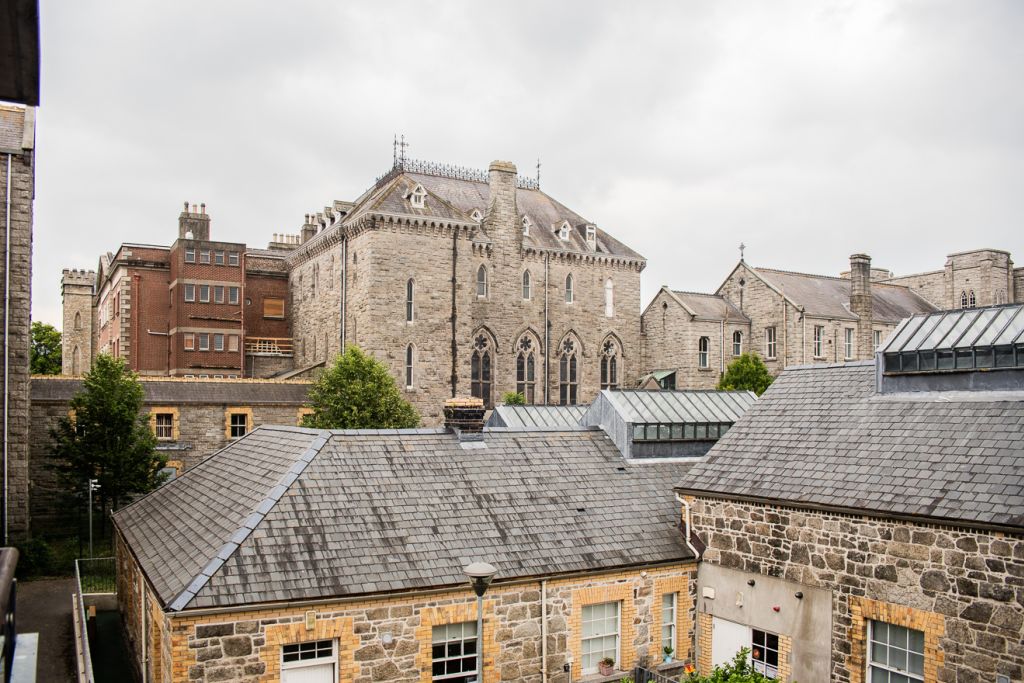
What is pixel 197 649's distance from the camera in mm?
11500

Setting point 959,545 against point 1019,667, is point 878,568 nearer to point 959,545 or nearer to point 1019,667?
point 959,545

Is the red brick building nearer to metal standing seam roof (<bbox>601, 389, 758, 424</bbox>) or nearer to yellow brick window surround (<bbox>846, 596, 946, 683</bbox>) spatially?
metal standing seam roof (<bbox>601, 389, 758, 424</bbox>)

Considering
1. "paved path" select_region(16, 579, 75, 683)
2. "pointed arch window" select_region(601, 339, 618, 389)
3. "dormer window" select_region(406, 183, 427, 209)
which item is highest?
"dormer window" select_region(406, 183, 427, 209)

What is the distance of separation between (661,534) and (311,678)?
7186mm

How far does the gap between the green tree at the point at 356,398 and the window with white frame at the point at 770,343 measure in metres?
26.3

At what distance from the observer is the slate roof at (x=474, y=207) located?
42594mm

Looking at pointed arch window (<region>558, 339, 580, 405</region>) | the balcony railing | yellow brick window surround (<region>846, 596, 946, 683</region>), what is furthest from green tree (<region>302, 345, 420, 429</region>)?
yellow brick window surround (<region>846, 596, 946, 683</region>)

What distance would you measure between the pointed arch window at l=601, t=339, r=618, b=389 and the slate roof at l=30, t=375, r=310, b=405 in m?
19.4

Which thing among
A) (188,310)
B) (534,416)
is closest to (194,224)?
(188,310)

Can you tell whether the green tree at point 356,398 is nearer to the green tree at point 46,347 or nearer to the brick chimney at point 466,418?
the brick chimney at point 466,418

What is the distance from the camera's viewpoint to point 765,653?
14844mm

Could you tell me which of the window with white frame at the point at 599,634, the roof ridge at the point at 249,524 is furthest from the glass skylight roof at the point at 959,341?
the roof ridge at the point at 249,524

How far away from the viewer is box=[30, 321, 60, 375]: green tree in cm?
6612

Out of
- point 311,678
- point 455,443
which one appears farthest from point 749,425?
point 311,678
